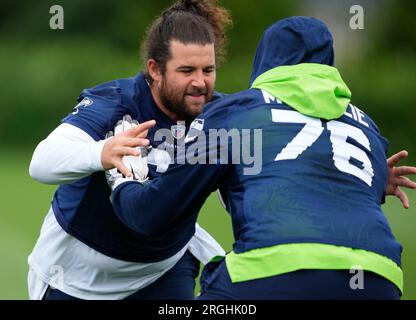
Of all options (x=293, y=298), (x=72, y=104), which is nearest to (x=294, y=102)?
(x=293, y=298)

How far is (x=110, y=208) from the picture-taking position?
4676 millimetres

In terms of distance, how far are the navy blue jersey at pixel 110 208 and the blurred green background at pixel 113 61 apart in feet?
19.3

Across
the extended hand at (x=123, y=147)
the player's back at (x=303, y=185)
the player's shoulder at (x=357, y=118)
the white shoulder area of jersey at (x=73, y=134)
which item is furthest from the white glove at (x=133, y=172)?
the player's shoulder at (x=357, y=118)

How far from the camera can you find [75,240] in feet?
15.6

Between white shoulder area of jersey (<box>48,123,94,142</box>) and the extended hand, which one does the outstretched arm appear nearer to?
the extended hand

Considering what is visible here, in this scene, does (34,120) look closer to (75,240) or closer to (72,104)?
(72,104)

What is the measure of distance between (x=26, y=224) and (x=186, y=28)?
5847mm

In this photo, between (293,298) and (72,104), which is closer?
(293,298)

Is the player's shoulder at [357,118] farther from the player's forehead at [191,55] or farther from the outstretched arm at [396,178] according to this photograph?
the player's forehead at [191,55]

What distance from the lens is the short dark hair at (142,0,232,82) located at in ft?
15.9

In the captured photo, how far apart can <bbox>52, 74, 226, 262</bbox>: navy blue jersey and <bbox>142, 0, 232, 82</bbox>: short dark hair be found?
0.76 ft

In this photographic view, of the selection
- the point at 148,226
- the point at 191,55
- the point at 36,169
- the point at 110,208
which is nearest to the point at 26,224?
the point at 110,208

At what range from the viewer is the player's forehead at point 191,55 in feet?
15.5
